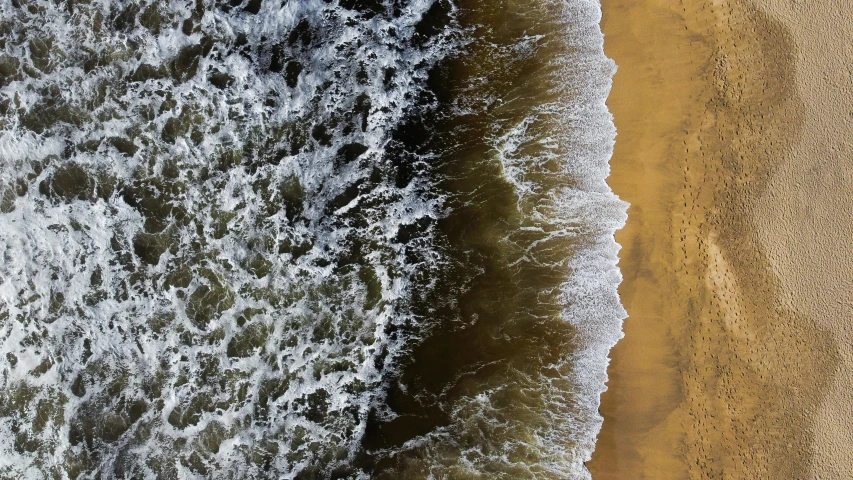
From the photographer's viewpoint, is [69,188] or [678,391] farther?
[69,188]

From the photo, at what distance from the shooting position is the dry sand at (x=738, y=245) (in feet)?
17.9

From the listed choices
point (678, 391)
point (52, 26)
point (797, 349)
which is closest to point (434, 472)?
point (678, 391)

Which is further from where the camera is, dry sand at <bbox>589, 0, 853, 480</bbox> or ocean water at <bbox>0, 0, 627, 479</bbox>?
ocean water at <bbox>0, 0, 627, 479</bbox>

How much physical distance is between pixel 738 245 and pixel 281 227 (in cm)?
666

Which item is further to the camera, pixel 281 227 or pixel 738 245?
pixel 281 227

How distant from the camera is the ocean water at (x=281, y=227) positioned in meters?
5.65

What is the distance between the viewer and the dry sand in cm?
545

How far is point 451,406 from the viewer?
223 inches

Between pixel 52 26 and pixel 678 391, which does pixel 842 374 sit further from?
pixel 52 26

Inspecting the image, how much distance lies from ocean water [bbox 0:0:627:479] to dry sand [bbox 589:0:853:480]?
1230 mm

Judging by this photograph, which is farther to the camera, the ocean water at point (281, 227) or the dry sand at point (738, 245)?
the ocean water at point (281, 227)

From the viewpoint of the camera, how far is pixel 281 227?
5.86 meters

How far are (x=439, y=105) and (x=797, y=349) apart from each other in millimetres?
6248

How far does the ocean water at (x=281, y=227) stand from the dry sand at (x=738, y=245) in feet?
4.04
